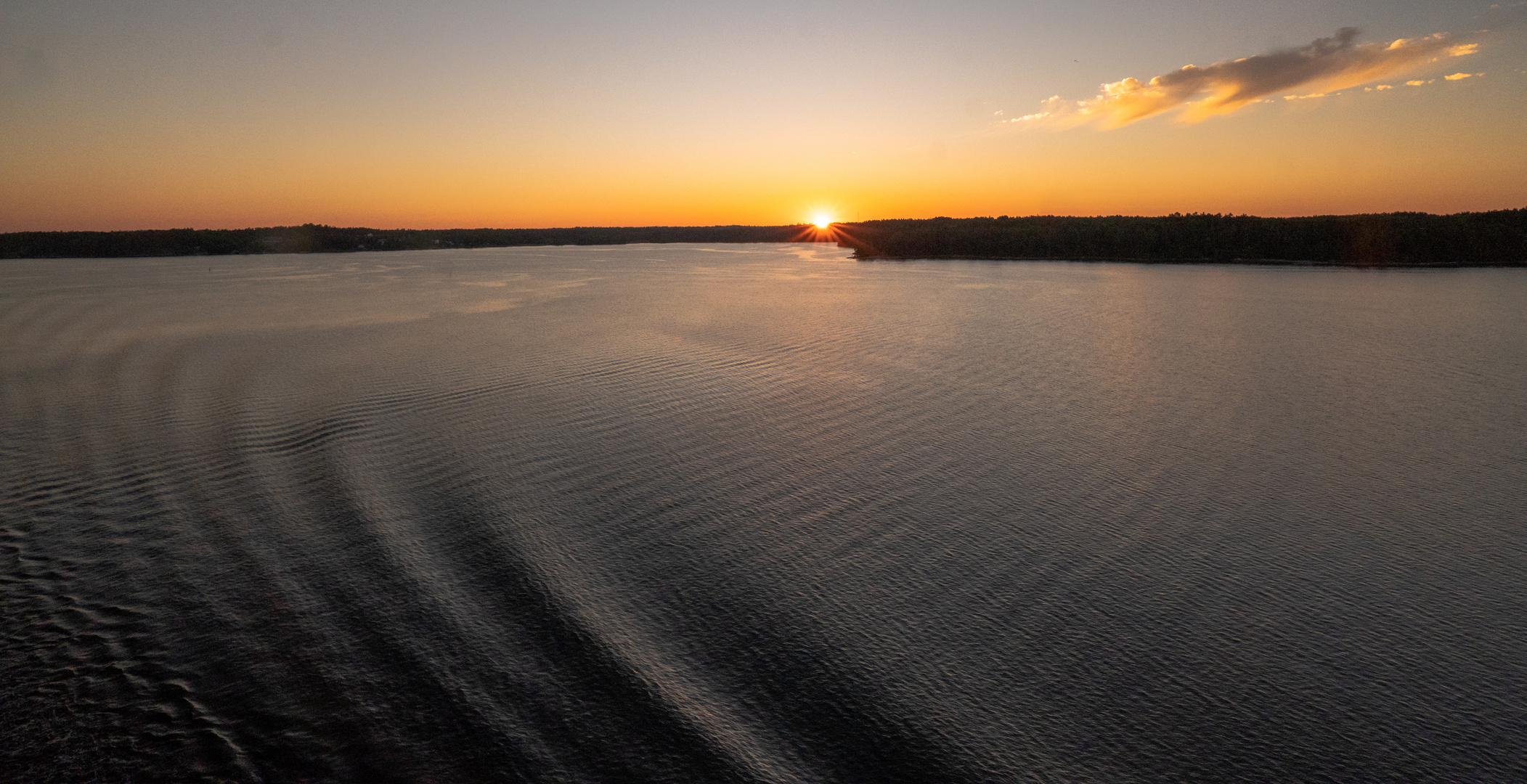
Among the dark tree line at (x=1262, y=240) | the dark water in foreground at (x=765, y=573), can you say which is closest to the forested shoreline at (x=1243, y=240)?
the dark tree line at (x=1262, y=240)

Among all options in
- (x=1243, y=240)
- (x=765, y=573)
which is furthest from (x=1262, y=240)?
(x=765, y=573)

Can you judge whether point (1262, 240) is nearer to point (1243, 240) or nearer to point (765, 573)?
point (1243, 240)

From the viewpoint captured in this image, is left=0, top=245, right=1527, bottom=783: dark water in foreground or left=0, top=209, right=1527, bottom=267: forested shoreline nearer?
left=0, top=245, right=1527, bottom=783: dark water in foreground

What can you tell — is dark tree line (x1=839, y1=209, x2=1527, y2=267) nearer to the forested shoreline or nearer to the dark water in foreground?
the forested shoreline

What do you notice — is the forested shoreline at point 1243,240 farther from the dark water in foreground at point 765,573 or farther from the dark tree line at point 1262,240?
the dark water in foreground at point 765,573

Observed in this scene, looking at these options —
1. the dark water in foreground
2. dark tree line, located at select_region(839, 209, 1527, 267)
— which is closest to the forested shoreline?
dark tree line, located at select_region(839, 209, 1527, 267)
